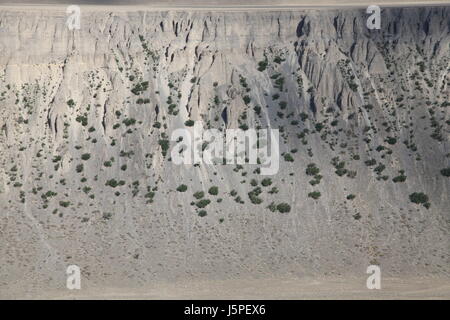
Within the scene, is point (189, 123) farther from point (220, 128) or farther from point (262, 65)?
point (262, 65)

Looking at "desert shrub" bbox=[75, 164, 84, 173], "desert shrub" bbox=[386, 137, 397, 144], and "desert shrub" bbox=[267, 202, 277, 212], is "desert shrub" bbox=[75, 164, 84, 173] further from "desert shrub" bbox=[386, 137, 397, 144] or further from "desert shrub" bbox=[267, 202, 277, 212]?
"desert shrub" bbox=[386, 137, 397, 144]

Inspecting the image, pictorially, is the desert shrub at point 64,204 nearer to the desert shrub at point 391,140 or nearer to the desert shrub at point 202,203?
the desert shrub at point 202,203

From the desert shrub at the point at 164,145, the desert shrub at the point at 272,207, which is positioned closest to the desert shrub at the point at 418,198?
the desert shrub at the point at 272,207

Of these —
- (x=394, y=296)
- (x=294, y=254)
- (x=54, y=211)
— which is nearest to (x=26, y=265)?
(x=54, y=211)

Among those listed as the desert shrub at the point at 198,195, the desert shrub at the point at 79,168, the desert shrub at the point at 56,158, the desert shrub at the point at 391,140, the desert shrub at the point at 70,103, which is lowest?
the desert shrub at the point at 198,195

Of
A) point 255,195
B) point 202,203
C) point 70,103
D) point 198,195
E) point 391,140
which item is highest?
point 70,103

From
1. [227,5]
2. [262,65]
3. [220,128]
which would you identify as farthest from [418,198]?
[227,5]

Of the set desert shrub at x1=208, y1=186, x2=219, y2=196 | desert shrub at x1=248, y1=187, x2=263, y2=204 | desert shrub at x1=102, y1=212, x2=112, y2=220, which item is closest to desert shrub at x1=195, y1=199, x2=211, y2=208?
desert shrub at x1=208, y1=186, x2=219, y2=196
